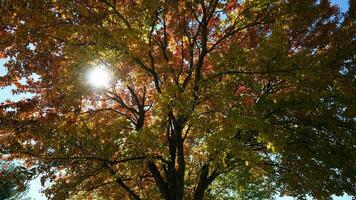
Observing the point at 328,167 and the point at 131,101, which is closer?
the point at 328,167

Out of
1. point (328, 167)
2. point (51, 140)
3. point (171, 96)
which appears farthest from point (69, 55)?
point (328, 167)

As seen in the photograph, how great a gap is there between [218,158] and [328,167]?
3952 millimetres

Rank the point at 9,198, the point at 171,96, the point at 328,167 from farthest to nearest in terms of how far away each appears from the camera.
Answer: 1. the point at 9,198
2. the point at 328,167
3. the point at 171,96

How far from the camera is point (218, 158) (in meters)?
→ 9.38

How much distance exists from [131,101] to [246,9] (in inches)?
231

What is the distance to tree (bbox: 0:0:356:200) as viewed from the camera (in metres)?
8.80

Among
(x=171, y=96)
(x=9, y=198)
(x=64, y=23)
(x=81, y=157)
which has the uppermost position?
(x=9, y=198)

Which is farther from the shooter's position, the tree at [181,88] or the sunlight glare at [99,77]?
the sunlight glare at [99,77]

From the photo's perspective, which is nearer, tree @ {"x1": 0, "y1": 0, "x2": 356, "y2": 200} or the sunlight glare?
tree @ {"x1": 0, "y1": 0, "x2": 356, "y2": 200}

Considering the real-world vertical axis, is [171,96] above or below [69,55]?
below

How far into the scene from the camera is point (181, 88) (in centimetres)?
1060

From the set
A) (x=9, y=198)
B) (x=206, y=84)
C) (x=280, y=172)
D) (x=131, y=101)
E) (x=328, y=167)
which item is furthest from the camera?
(x=9, y=198)

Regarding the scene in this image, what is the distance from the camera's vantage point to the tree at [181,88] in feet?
28.9

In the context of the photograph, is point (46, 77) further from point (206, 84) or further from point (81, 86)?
point (206, 84)
